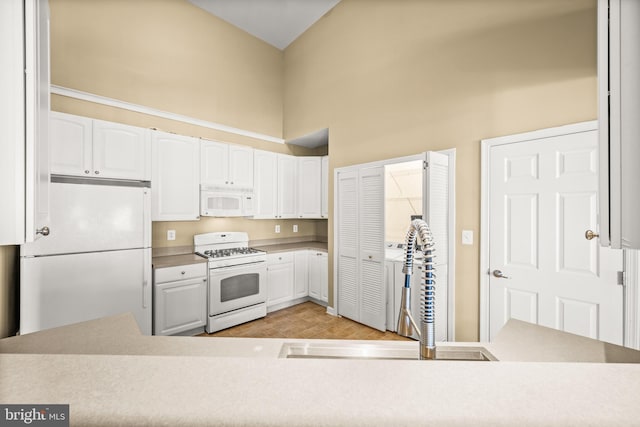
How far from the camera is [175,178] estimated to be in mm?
3072

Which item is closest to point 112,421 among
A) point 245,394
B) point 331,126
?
point 245,394

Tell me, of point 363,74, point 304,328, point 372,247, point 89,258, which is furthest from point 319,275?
point 363,74

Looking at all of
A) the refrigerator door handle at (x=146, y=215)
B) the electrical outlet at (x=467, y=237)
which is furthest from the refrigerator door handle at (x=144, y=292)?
the electrical outlet at (x=467, y=237)

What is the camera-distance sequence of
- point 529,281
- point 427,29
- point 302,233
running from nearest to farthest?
point 529,281 → point 427,29 → point 302,233

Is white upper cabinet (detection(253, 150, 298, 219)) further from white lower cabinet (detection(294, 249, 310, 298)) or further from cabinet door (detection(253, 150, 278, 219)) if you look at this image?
white lower cabinet (detection(294, 249, 310, 298))

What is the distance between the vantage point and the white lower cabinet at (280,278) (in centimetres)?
362

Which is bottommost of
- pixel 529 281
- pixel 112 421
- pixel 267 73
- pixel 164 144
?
pixel 529 281

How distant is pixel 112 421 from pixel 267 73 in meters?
4.80

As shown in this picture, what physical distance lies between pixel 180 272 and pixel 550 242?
334 centimetres

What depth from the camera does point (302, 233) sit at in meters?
4.75

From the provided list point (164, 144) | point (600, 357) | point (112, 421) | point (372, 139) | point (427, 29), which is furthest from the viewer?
point (372, 139)

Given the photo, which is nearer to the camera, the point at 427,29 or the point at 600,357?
the point at 600,357

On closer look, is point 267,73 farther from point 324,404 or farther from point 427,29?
point 324,404

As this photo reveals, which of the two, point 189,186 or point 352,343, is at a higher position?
point 189,186
